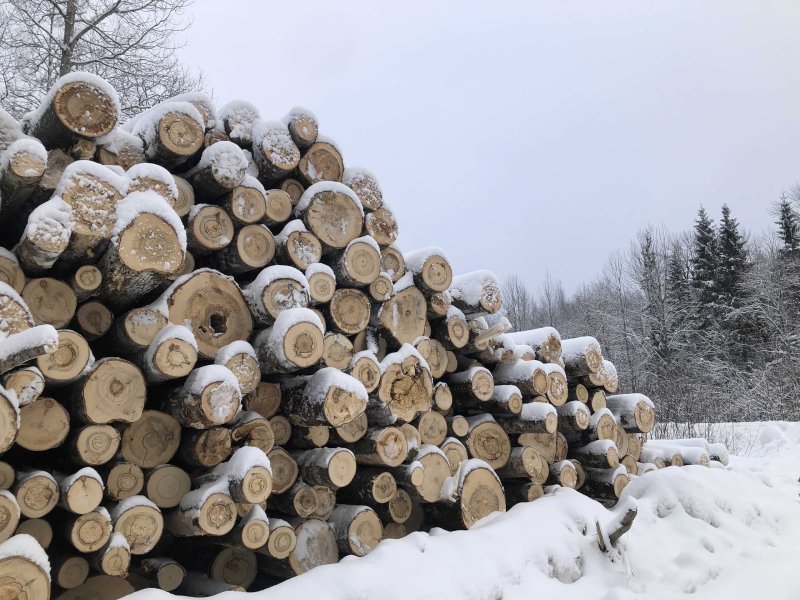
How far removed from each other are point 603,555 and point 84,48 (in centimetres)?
1306

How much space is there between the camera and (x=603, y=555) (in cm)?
390

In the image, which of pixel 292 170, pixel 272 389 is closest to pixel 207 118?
pixel 292 170

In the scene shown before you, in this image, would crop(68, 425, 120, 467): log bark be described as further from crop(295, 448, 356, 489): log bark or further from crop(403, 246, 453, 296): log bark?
crop(403, 246, 453, 296): log bark

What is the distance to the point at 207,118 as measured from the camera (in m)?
3.65

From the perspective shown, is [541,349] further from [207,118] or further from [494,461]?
[207,118]

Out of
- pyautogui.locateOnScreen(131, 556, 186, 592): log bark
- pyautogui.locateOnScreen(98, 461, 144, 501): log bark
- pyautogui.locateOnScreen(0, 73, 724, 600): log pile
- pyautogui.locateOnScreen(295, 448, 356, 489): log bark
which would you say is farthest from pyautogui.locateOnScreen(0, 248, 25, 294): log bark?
pyautogui.locateOnScreen(295, 448, 356, 489): log bark

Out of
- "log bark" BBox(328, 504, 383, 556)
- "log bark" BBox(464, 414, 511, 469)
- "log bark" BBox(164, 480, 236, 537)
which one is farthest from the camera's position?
"log bark" BBox(464, 414, 511, 469)

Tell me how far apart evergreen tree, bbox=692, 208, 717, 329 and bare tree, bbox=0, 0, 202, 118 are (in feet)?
77.2

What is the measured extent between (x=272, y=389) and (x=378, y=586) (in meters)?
1.28

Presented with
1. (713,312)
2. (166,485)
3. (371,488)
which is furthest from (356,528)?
(713,312)

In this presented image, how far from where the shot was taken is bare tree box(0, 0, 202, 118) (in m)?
10.7

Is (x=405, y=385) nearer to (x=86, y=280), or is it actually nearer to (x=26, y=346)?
(x=86, y=280)

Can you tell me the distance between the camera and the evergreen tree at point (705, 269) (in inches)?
995

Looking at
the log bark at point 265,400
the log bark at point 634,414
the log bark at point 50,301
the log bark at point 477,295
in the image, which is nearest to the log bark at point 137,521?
the log bark at point 265,400
